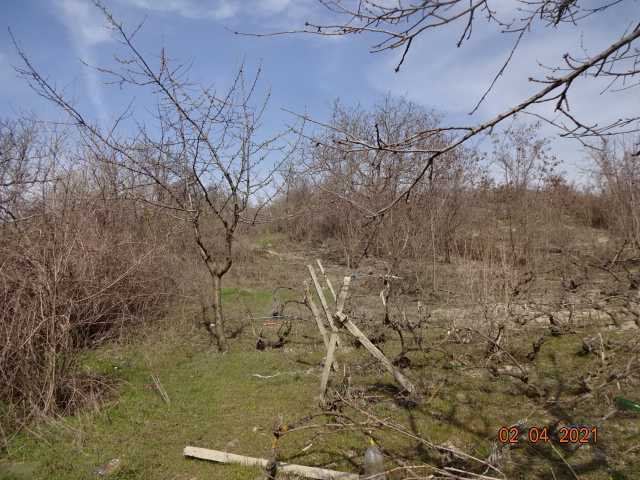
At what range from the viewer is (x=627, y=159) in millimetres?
10742

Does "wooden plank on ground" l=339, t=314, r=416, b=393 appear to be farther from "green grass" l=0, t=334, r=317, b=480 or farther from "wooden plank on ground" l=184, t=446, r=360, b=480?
"wooden plank on ground" l=184, t=446, r=360, b=480

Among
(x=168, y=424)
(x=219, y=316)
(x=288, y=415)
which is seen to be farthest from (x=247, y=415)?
A: (x=219, y=316)

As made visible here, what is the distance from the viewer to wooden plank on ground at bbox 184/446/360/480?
9.75ft

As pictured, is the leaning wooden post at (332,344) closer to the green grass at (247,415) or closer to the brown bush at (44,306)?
the green grass at (247,415)

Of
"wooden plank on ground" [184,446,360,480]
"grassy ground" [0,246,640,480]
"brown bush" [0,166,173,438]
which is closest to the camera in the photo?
"wooden plank on ground" [184,446,360,480]

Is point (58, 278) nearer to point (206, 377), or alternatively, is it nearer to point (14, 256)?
point (14, 256)

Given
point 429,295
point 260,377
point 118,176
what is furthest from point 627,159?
point 118,176

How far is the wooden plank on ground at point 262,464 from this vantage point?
2.97 meters

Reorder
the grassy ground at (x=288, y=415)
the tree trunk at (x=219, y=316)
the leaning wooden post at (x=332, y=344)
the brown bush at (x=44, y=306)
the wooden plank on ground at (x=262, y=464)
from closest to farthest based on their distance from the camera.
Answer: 1. the wooden plank on ground at (x=262, y=464)
2. the grassy ground at (x=288, y=415)
3. the leaning wooden post at (x=332, y=344)
4. the brown bush at (x=44, y=306)
5. the tree trunk at (x=219, y=316)

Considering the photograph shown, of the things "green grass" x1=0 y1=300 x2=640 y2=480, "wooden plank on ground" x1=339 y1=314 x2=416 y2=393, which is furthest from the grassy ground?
"wooden plank on ground" x1=339 y1=314 x2=416 y2=393

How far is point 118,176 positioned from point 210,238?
4.60 meters

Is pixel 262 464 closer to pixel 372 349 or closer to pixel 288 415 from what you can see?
pixel 288 415

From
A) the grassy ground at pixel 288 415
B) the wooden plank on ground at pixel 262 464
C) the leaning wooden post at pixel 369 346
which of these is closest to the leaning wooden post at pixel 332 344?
the leaning wooden post at pixel 369 346

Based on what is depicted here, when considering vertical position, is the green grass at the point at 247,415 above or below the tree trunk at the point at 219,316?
below
